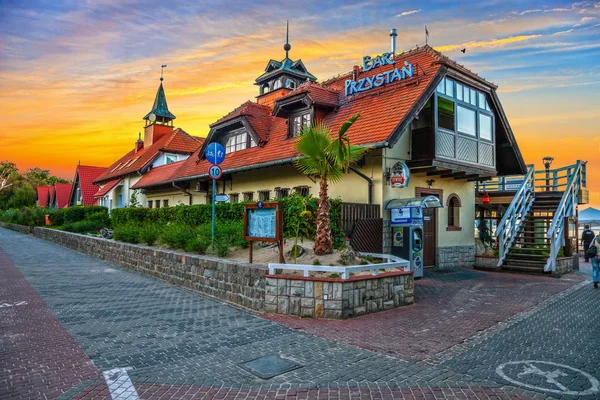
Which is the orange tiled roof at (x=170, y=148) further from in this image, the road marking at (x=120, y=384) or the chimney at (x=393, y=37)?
the road marking at (x=120, y=384)

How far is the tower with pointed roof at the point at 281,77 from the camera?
100 ft

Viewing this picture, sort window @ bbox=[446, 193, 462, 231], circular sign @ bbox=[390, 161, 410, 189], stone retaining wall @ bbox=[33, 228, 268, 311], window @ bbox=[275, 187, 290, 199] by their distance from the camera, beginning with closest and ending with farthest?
1. stone retaining wall @ bbox=[33, 228, 268, 311]
2. circular sign @ bbox=[390, 161, 410, 189]
3. window @ bbox=[446, 193, 462, 231]
4. window @ bbox=[275, 187, 290, 199]

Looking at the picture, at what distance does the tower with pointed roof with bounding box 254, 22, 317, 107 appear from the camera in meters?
30.5

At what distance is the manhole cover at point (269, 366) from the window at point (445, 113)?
37.6 ft

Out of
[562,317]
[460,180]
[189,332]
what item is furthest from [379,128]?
[189,332]

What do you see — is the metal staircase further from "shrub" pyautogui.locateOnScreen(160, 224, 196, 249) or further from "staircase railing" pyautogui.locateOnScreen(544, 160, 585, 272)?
"shrub" pyautogui.locateOnScreen(160, 224, 196, 249)

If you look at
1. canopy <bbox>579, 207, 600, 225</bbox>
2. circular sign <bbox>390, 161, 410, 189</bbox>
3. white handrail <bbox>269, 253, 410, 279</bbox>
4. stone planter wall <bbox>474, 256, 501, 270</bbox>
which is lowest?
Result: stone planter wall <bbox>474, 256, 501, 270</bbox>

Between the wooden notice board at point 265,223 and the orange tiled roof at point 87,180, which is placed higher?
the orange tiled roof at point 87,180

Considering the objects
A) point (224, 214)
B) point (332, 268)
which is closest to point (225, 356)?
point (332, 268)

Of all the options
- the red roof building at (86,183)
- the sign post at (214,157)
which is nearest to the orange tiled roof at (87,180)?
the red roof building at (86,183)

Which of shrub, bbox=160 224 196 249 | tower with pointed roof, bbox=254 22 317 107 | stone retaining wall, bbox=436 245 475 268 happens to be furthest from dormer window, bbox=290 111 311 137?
tower with pointed roof, bbox=254 22 317 107

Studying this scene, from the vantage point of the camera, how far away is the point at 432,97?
557 inches

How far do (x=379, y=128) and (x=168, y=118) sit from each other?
33.7m

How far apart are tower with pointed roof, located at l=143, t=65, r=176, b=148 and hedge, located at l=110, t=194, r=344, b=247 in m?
18.3
